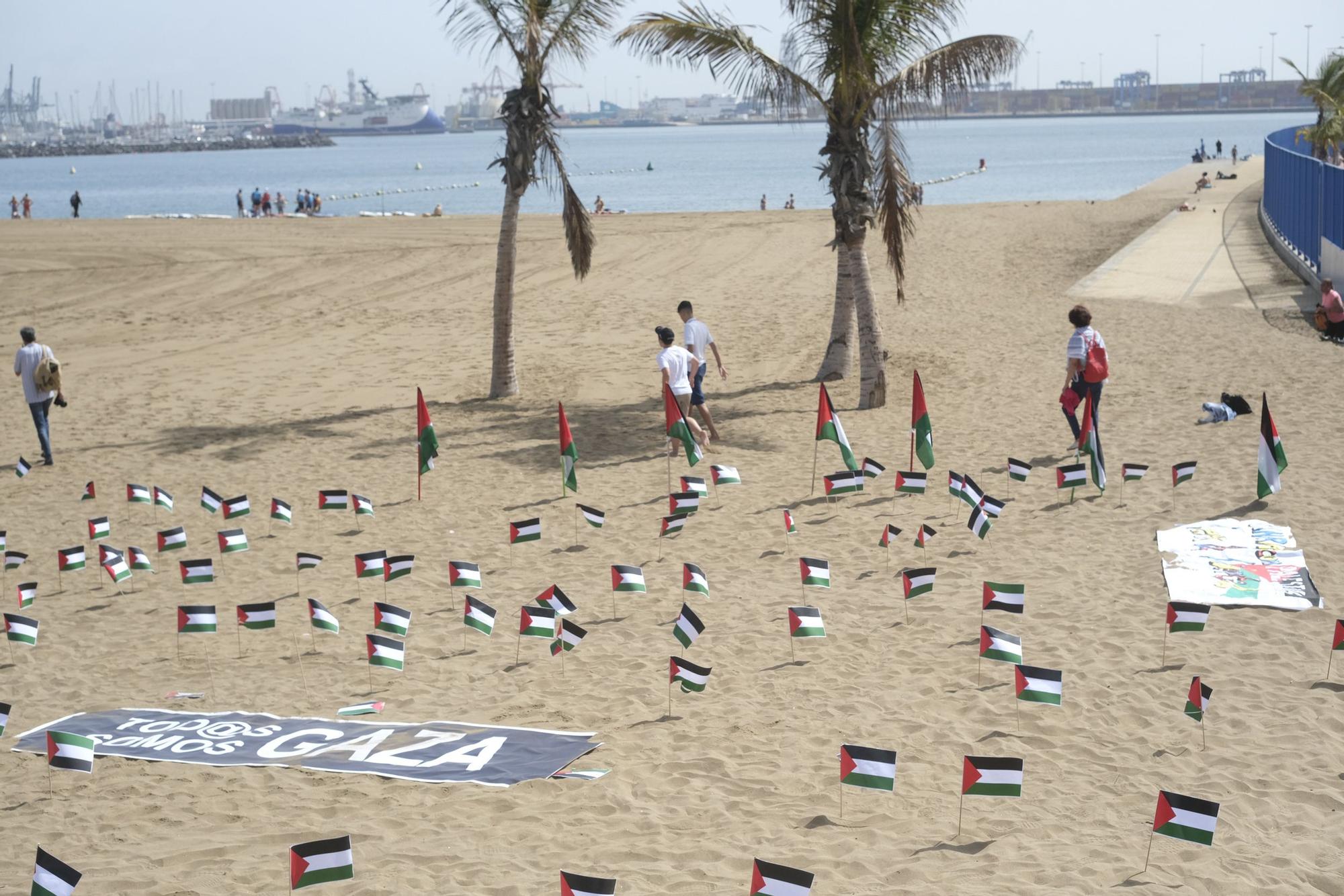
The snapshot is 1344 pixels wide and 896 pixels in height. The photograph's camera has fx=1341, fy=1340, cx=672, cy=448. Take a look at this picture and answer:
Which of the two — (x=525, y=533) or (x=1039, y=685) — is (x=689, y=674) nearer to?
(x=1039, y=685)

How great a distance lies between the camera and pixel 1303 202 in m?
26.2

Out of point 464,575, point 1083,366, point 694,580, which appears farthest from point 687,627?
point 1083,366

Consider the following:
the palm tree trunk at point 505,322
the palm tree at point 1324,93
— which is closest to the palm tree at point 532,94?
the palm tree trunk at point 505,322

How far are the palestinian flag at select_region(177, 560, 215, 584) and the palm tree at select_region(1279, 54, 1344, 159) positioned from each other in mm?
39855

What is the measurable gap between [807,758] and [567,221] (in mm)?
11886

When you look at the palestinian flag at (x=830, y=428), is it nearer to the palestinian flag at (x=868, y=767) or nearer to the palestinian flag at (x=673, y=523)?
the palestinian flag at (x=673, y=523)

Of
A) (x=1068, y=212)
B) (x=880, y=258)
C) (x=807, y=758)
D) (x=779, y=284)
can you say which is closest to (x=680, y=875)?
(x=807, y=758)

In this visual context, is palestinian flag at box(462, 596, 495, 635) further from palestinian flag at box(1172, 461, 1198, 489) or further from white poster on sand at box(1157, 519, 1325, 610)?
palestinian flag at box(1172, 461, 1198, 489)

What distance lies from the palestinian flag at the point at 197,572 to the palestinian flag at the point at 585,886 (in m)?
5.86

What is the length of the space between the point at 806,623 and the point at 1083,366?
543cm

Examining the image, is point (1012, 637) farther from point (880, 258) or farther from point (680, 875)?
point (880, 258)

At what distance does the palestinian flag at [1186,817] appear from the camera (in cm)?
555

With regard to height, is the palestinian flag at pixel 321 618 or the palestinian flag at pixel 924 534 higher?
the palestinian flag at pixel 924 534

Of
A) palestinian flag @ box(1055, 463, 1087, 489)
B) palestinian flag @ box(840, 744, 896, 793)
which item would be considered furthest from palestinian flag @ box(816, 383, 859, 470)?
palestinian flag @ box(840, 744, 896, 793)
